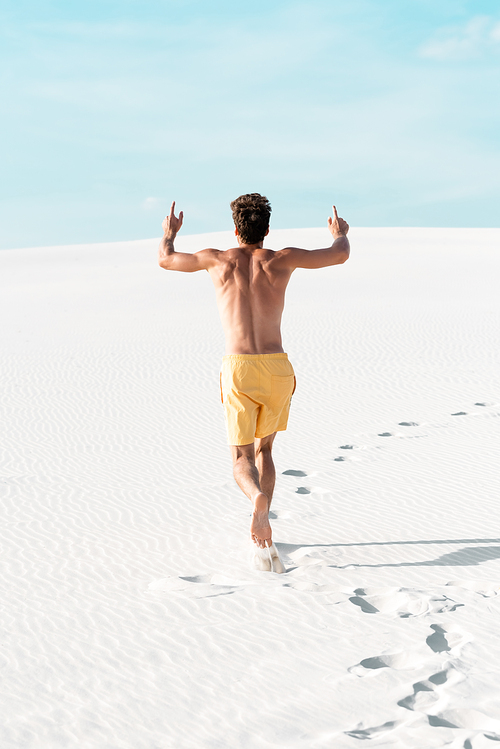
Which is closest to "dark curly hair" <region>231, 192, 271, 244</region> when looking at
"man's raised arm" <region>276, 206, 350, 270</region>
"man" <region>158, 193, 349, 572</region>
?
"man" <region>158, 193, 349, 572</region>

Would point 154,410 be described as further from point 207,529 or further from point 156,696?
point 156,696

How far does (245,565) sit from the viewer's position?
4.18m

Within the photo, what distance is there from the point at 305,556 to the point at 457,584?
0.92m

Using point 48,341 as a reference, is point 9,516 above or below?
below

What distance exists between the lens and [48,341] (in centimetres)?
1570

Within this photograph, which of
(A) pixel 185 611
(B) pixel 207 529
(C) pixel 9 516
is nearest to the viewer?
(A) pixel 185 611

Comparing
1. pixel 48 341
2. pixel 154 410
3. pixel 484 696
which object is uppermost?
pixel 48 341

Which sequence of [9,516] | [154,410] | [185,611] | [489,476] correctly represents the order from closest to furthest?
[185,611] < [9,516] < [489,476] < [154,410]

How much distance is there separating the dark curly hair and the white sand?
192 centimetres

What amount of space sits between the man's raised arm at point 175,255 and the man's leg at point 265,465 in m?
1.12

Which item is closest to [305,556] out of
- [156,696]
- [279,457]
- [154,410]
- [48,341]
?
[156,696]

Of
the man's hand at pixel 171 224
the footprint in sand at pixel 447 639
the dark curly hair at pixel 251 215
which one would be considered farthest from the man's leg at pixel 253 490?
the man's hand at pixel 171 224

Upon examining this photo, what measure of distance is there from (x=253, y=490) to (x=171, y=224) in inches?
69.6

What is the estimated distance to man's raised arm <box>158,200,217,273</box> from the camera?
14.1 ft
